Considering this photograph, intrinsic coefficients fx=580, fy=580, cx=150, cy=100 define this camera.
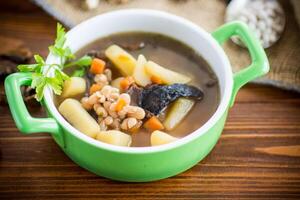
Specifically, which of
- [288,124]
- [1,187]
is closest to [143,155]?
[1,187]

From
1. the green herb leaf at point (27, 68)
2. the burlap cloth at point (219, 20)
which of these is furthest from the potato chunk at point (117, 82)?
the burlap cloth at point (219, 20)

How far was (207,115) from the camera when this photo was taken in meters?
1.47

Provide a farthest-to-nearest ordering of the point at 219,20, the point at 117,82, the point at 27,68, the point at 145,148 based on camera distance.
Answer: the point at 219,20, the point at 117,82, the point at 27,68, the point at 145,148

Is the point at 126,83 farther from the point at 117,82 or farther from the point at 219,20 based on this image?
the point at 219,20

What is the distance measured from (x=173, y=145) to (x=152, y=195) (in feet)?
0.65

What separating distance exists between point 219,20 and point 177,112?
1.64 ft

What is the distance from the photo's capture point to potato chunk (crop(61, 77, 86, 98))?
1.49 meters

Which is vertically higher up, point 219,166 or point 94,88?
point 94,88

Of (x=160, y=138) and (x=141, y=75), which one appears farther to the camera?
(x=141, y=75)

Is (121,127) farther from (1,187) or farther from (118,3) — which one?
(118,3)

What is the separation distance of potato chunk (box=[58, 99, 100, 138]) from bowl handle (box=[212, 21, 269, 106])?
1.22 ft

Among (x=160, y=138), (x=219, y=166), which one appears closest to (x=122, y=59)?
(x=160, y=138)

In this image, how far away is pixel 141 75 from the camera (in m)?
1.51

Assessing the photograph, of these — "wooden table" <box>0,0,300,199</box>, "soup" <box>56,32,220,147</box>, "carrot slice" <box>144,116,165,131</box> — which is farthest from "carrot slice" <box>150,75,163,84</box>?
"wooden table" <box>0,0,300,199</box>
